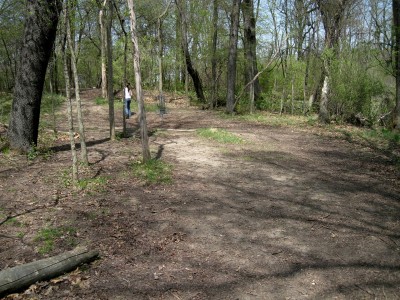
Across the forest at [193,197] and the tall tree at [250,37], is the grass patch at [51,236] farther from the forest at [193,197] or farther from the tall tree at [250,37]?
the tall tree at [250,37]

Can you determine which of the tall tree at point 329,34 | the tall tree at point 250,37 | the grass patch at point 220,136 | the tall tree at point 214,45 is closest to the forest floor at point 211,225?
the grass patch at point 220,136

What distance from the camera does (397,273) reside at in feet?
14.2

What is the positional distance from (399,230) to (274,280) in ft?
8.38

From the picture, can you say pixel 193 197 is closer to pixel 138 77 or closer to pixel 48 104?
pixel 138 77

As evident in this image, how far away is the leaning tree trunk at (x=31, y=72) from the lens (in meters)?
8.16

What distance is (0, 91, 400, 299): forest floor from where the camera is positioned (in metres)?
4.06

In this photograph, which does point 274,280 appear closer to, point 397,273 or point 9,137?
point 397,273

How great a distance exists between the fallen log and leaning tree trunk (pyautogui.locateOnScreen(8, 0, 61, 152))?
210 inches

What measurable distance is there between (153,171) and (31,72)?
369 centimetres

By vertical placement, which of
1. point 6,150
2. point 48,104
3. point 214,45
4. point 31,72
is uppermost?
point 214,45

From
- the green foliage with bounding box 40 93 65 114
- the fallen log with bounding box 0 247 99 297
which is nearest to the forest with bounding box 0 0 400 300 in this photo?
the fallen log with bounding box 0 247 99 297

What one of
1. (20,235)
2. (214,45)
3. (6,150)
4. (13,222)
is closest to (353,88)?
(214,45)

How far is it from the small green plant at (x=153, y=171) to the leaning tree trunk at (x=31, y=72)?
2.71m

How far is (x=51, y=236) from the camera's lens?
4.93 metres
